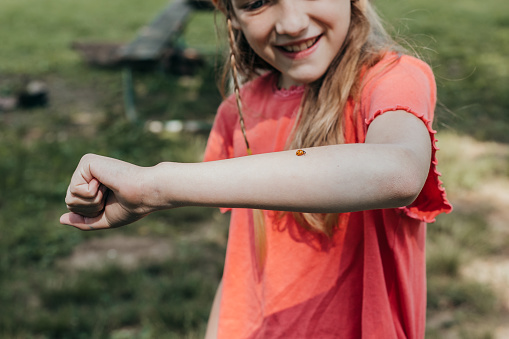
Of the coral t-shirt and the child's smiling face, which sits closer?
the coral t-shirt

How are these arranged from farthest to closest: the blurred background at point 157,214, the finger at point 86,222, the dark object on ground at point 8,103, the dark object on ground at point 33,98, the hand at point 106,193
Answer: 1. the dark object on ground at point 33,98
2. the dark object on ground at point 8,103
3. the blurred background at point 157,214
4. the finger at point 86,222
5. the hand at point 106,193

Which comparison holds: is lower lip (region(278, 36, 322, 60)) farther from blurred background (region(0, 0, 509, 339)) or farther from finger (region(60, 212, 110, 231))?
finger (region(60, 212, 110, 231))

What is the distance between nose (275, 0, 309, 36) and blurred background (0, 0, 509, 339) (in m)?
0.32

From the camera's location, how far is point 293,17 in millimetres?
1290

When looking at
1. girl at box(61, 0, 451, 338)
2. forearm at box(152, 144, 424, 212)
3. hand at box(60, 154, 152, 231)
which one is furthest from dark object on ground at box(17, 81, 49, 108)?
forearm at box(152, 144, 424, 212)

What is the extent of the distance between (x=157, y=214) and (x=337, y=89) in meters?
2.90

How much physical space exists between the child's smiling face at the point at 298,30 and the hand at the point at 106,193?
553mm

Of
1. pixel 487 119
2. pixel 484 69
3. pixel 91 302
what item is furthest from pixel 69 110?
pixel 484 69

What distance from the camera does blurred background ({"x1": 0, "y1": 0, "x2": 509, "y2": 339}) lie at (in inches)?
112

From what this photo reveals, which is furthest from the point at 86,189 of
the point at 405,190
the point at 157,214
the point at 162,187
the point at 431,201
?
the point at 157,214

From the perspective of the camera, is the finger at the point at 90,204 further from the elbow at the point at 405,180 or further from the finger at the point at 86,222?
the elbow at the point at 405,180

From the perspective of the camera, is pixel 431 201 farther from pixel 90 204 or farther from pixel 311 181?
pixel 90 204

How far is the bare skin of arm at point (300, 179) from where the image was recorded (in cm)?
84

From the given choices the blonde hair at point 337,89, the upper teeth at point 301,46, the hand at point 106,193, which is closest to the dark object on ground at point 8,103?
the blonde hair at point 337,89
